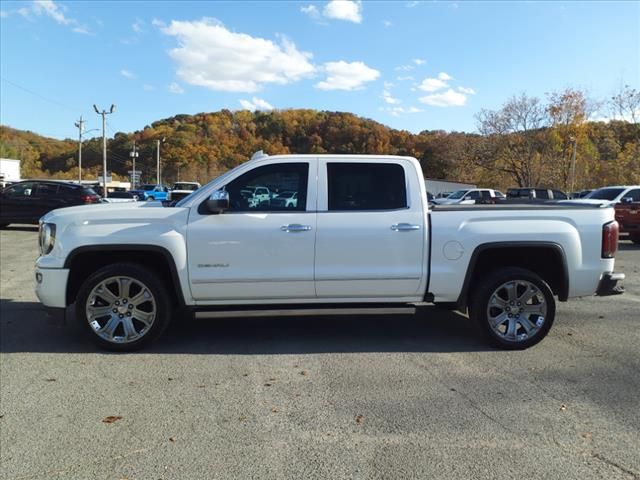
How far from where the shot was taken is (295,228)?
515cm

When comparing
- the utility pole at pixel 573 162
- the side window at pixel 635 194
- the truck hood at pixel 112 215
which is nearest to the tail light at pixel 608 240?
the truck hood at pixel 112 215

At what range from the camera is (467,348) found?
18.0ft

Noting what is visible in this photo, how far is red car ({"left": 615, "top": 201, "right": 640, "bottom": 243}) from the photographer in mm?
15389

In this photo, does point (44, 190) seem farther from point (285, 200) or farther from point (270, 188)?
point (285, 200)

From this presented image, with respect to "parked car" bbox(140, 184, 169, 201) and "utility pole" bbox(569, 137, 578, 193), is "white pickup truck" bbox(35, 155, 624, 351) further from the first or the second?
"utility pole" bbox(569, 137, 578, 193)

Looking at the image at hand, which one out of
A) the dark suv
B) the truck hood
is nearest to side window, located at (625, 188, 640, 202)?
the truck hood

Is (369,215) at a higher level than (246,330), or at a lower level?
higher

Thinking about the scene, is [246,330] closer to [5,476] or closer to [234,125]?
[5,476]

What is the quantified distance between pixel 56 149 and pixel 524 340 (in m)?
118

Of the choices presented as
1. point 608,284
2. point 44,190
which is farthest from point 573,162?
point 608,284

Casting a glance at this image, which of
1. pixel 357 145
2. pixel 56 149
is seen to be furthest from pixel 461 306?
pixel 56 149

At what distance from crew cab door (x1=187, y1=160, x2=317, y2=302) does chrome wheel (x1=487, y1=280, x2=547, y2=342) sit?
1880 mm

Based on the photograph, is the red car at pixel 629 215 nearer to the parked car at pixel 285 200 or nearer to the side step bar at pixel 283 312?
the side step bar at pixel 283 312

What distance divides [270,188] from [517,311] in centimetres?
280
